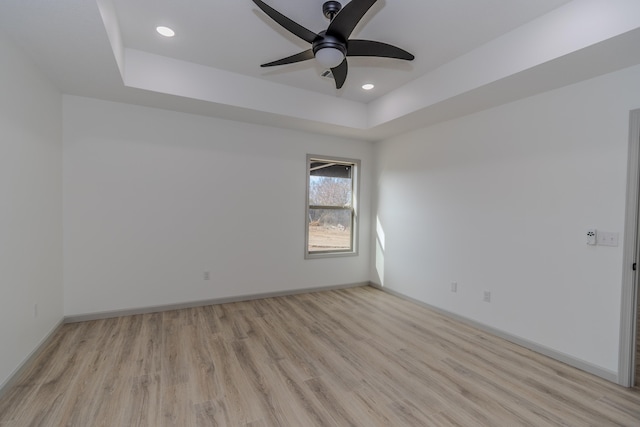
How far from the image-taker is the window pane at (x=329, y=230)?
15.8ft

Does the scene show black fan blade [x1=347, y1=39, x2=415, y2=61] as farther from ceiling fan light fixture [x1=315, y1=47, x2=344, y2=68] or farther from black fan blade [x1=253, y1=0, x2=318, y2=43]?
black fan blade [x1=253, y1=0, x2=318, y2=43]

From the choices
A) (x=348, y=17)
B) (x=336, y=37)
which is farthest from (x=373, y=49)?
(x=348, y=17)

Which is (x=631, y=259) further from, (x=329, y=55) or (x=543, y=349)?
(x=329, y=55)

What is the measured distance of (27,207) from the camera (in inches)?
96.5

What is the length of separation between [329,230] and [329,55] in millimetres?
3197

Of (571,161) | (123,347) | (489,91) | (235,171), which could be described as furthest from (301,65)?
(123,347)

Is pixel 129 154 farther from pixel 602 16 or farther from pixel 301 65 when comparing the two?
pixel 602 16

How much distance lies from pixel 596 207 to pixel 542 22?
1.58m

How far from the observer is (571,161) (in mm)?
2643

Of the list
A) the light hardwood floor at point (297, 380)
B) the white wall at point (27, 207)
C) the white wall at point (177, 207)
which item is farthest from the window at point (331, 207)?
the white wall at point (27, 207)

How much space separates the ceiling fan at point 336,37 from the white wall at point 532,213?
1673 mm

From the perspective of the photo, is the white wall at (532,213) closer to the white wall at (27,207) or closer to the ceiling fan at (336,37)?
the ceiling fan at (336,37)

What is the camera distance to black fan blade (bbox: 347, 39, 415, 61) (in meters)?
2.11

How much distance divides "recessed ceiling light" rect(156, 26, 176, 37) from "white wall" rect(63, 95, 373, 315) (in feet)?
3.90
